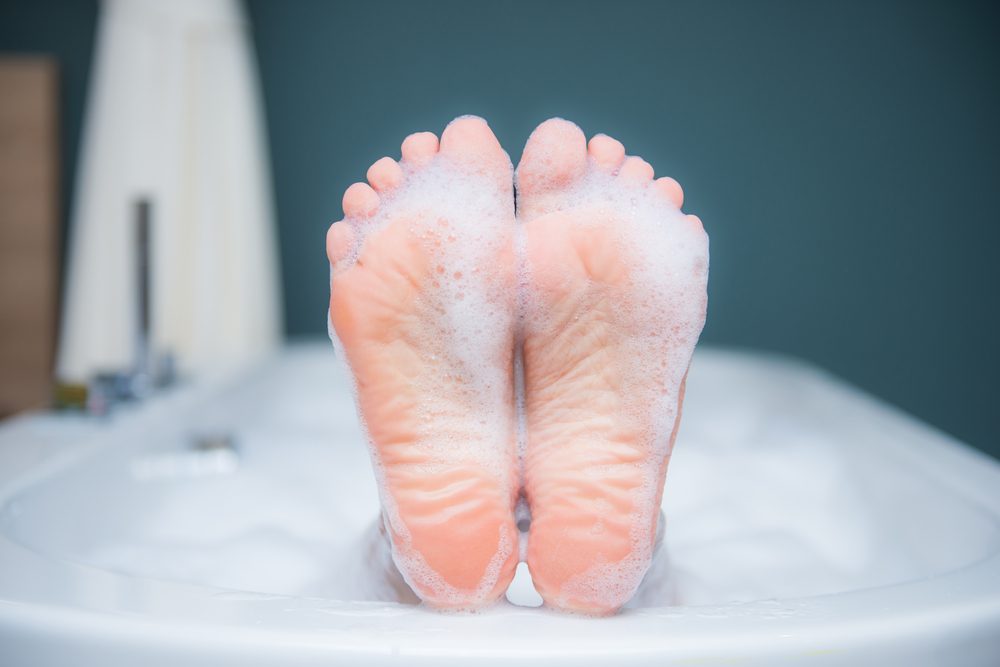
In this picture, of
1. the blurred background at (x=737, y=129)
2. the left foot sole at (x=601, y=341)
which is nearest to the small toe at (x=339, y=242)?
the left foot sole at (x=601, y=341)

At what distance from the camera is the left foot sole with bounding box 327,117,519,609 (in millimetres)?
610

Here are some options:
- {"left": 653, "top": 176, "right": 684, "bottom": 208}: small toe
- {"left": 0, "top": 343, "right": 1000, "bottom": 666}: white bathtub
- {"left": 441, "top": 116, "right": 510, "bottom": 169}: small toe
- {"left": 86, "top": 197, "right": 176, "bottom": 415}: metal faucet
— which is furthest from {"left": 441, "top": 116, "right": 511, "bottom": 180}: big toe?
{"left": 86, "top": 197, "right": 176, "bottom": 415}: metal faucet

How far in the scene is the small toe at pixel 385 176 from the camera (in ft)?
2.15

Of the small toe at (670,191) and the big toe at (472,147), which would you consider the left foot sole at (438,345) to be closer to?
the big toe at (472,147)

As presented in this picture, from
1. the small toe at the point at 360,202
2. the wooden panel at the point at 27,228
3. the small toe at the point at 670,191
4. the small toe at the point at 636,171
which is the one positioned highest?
the small toe at the point at 636,171

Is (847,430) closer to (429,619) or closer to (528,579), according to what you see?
(528,579)

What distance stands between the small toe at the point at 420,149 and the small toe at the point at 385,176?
0.01m

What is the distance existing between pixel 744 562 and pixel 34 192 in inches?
80.6

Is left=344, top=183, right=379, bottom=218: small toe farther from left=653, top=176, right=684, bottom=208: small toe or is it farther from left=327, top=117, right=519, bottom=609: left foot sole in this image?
left=653, top=176, right=684, bottom=208: small toe

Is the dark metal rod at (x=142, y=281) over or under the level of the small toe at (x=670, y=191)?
under

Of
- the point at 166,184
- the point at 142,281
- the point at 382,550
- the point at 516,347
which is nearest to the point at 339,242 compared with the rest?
the point at 516,347

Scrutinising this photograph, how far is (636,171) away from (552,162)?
0.07 metres

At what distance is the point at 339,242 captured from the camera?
2.09ft

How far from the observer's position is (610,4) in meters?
2.42
